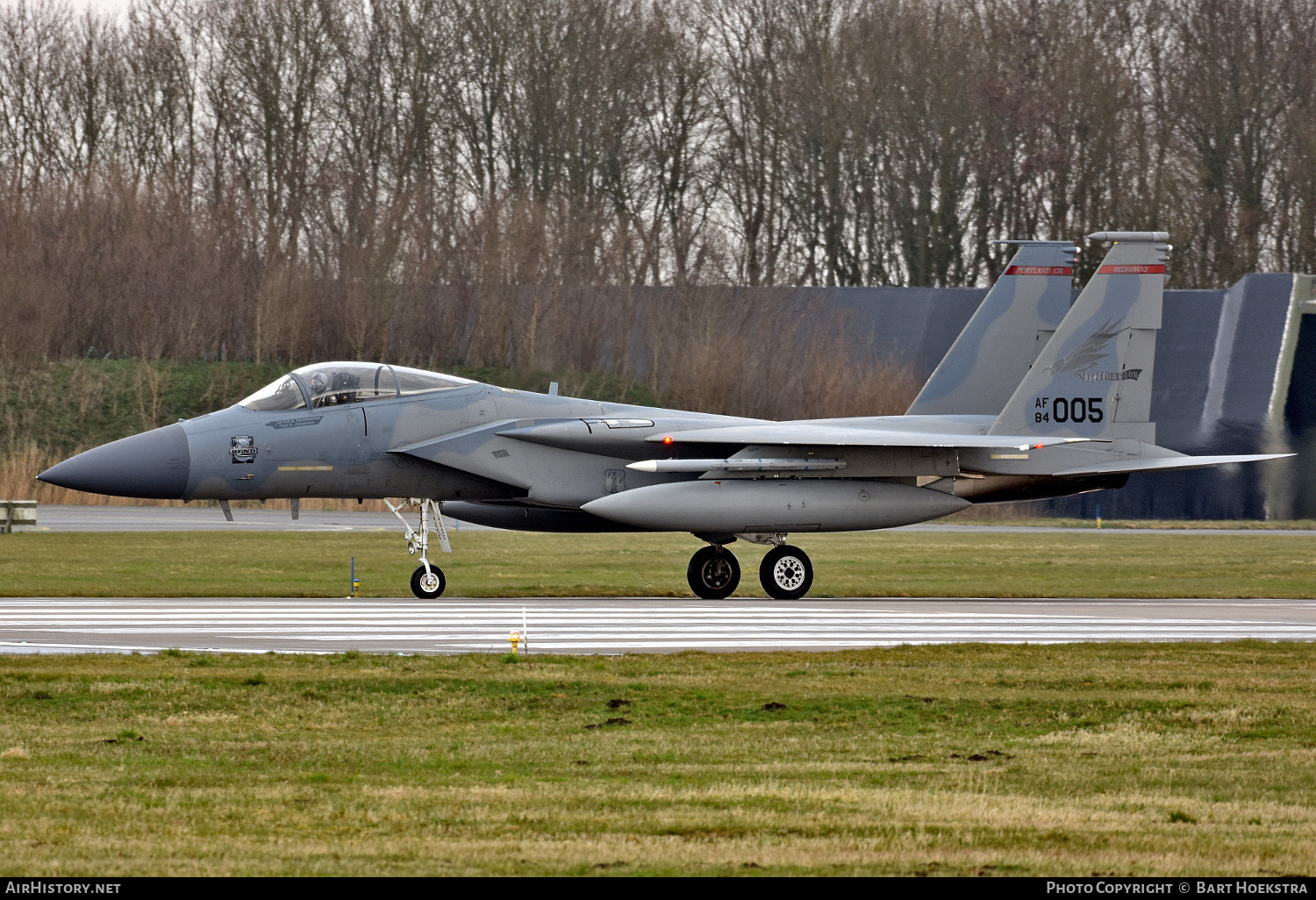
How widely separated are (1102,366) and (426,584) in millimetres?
8839

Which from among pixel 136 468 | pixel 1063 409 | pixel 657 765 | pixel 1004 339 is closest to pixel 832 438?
pixel 1063 409

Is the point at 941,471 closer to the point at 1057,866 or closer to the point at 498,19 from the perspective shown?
the point at 1057,866

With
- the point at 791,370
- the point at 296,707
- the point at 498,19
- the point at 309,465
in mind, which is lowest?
the point at 296,707

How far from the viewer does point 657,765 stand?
779 cm

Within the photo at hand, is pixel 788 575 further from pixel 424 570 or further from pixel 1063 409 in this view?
pixel 424 570

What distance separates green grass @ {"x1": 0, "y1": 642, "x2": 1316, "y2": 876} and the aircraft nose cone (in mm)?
6249

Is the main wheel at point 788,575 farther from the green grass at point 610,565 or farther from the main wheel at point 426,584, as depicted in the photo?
the main wheel at point 426,584

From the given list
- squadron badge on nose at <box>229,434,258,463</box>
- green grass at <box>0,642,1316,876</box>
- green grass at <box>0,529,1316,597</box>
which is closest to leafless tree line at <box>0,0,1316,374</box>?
green grass at <box>0,529,1316,597</box>

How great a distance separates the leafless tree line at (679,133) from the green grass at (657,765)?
37.2 m

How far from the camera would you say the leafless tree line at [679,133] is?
49.4m

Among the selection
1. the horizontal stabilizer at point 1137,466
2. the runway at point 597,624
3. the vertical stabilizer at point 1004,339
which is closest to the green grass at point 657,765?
the runway at point 597,624

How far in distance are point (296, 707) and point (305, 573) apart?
1240 cm

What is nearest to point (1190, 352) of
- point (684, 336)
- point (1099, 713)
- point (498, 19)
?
point (684, 336)

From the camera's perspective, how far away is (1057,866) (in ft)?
18.5
